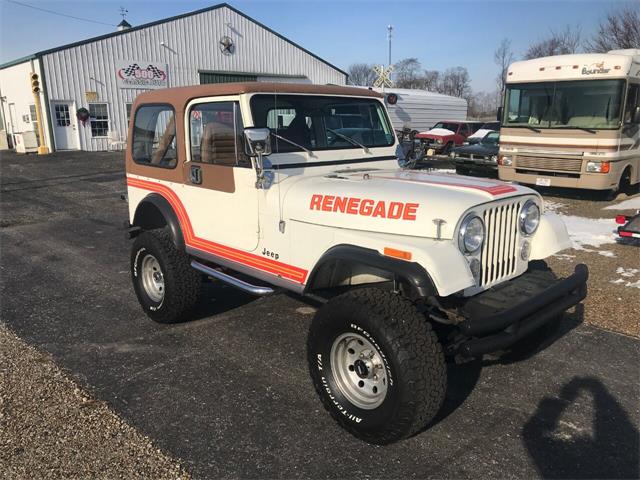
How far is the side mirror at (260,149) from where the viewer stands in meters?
3.36

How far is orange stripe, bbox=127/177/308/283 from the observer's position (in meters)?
3.72

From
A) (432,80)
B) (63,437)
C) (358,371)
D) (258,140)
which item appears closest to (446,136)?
(258,140)

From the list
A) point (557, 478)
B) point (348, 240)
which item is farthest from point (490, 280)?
point (557, 478)

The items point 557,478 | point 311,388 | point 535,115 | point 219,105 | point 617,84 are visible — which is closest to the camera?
point 557,478

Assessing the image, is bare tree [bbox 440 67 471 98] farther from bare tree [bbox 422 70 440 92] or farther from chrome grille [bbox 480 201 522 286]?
chrome grille [bbox 480 201 522 286]

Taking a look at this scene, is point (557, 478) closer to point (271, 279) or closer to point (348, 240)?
point (348, 240)

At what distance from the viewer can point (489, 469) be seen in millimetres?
2814

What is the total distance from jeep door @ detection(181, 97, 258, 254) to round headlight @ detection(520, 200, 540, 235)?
76.0 inches

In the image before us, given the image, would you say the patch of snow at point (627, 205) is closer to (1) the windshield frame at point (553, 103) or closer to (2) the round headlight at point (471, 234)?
(1) the windshield frame at point (553, 103)

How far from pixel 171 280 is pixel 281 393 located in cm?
156

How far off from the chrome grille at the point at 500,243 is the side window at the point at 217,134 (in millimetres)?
1813

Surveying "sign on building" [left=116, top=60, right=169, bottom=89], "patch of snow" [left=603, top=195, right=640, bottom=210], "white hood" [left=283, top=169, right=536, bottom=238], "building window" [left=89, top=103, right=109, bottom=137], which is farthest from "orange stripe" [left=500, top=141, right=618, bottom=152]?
"building window" [left=89, top=103, right=109, bottom=137]

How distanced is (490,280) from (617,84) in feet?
28.8

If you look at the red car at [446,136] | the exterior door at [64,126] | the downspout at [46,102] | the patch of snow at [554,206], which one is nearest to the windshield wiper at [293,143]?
the patch of snow at [554,206]
